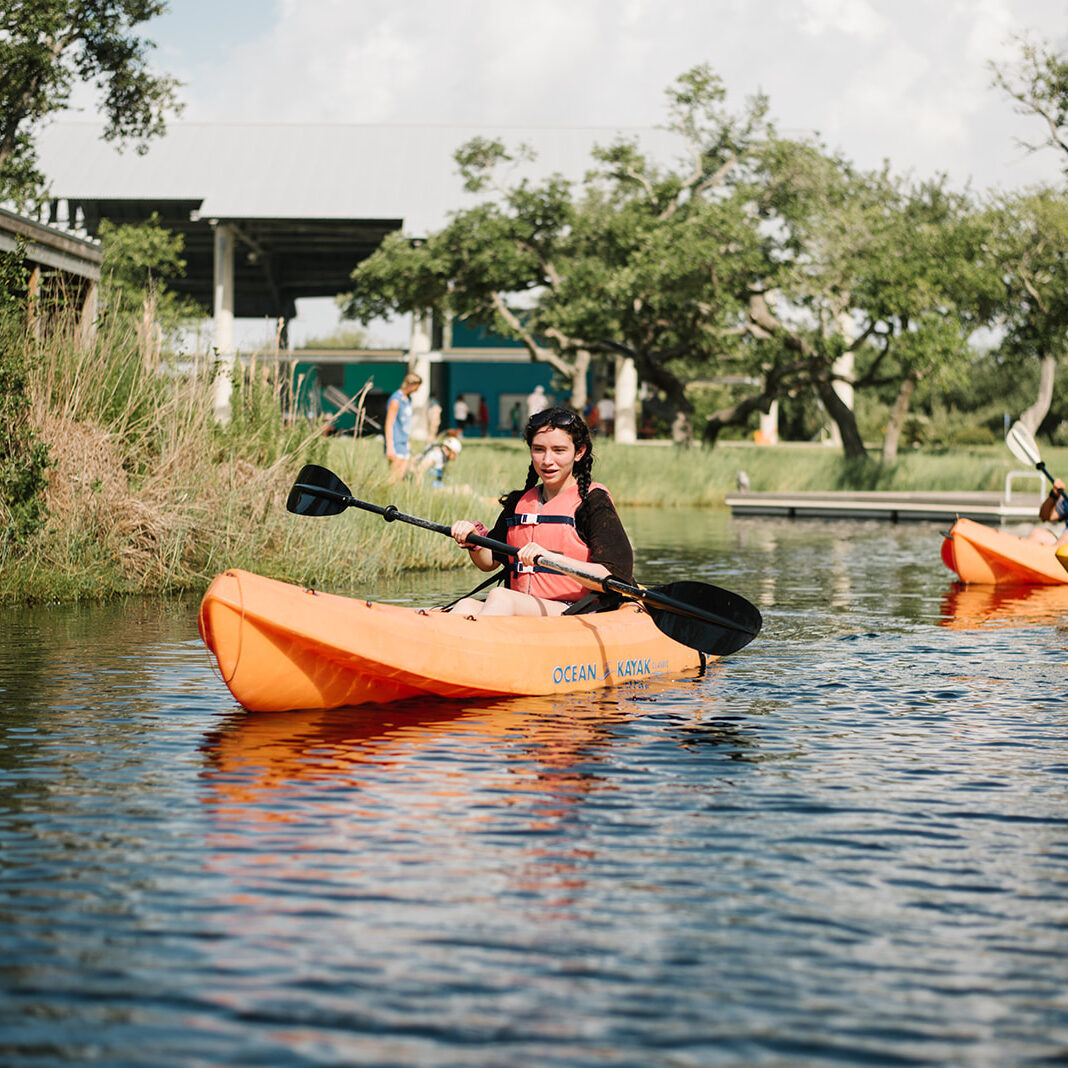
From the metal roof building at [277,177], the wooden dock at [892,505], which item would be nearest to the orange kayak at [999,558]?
the wooden dock at [892,505]

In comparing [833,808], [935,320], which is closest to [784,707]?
[833,808]

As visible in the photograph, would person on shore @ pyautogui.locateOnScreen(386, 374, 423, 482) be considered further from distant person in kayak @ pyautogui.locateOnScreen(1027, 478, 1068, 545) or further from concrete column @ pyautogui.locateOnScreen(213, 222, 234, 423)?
concrete column @ pyautogui.locateOnScreen(213, 222, 234, 423)

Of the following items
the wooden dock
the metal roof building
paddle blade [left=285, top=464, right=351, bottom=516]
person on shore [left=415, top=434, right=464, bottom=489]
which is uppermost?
the metal roof building

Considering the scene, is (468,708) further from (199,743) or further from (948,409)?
(948,409)

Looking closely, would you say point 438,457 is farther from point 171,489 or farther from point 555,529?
point 555,529

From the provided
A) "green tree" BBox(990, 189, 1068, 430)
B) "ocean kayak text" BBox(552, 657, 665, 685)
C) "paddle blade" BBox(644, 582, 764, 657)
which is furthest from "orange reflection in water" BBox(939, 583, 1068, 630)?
"green tree" BBox(990, 189, 1068, 430)

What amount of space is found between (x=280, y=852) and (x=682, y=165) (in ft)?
91.3

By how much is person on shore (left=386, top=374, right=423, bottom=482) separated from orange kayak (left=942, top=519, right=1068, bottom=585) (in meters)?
5.22

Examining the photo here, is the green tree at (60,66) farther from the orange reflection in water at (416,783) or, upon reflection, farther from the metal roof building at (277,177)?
the orange reflection in water at (416,783)

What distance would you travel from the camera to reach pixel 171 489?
11211mm

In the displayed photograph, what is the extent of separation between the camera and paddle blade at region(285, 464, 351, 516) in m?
8.16

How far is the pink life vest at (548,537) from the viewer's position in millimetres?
7656

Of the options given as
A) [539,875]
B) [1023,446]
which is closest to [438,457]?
[1023,446]

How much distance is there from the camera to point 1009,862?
470 cm
